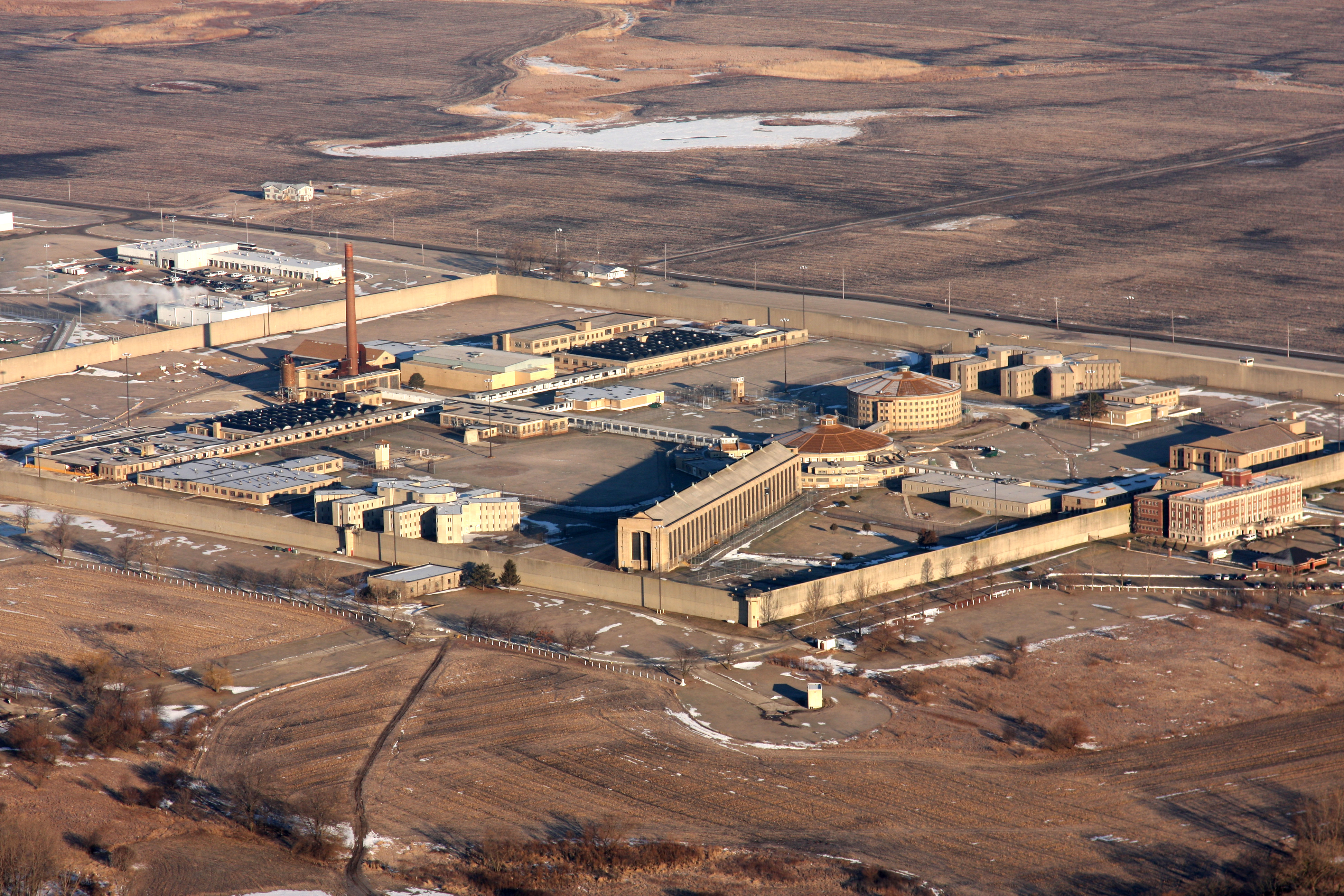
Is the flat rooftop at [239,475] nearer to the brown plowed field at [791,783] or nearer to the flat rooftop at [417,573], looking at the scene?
the flat rooftop at [417,573]

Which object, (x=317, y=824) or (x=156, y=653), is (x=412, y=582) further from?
(x=317, y=824)

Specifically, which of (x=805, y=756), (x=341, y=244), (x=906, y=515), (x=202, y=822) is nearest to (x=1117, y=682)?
(x=805, y=756)

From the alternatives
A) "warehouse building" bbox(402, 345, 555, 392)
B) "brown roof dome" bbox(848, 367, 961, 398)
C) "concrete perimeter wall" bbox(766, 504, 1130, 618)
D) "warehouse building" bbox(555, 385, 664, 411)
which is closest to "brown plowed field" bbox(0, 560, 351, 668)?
"concrete perimeter wall" bbox(766, 504, 1130, 618)

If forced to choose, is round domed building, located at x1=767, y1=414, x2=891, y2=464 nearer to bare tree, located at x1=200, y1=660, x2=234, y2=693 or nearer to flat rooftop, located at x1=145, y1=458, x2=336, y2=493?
flat rooftop, located at x1=145, y1=458, x2=336, y2=493

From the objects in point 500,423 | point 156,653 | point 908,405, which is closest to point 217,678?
point 156,653

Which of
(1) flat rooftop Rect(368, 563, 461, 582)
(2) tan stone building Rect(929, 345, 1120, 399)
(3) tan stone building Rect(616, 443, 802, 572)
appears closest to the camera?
(1) flat rooftop Rect(368, 563, 461, 582)

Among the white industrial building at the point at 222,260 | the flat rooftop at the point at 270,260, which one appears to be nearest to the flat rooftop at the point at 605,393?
the white industrial building at the point at 222,260
